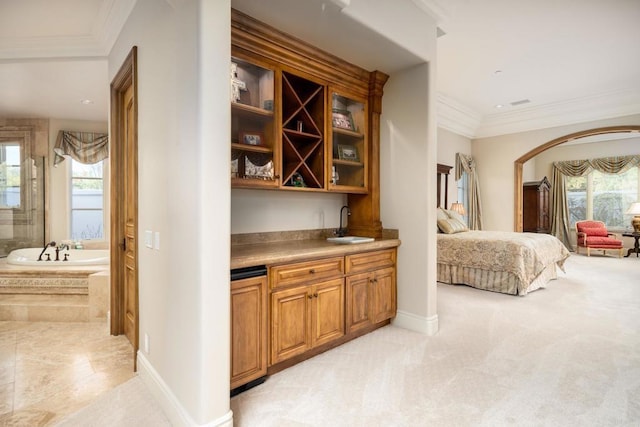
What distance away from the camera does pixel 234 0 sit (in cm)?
218

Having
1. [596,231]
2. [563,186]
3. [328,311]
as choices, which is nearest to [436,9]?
[328,311]

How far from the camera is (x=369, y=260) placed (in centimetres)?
309

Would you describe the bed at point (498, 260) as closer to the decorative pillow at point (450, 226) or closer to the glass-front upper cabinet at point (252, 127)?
the decorative pillow at point (450, 226)

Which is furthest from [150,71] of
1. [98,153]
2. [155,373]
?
[98,153]

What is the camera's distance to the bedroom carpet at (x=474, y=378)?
6.48ft

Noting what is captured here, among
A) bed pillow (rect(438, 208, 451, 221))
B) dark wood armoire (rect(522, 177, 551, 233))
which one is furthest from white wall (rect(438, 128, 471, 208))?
dark wood armoire (rect(522, 177, 551, 233))

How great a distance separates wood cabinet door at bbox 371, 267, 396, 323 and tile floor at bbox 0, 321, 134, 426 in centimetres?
201

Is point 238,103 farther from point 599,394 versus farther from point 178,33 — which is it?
point 599,394

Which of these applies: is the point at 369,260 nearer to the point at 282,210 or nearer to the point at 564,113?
the point at 282,210

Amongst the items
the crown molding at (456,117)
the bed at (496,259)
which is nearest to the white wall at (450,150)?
the crown molding at (456,117)

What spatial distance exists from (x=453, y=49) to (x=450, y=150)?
302cm

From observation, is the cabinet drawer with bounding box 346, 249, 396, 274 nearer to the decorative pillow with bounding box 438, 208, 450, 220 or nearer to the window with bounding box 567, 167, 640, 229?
the decorative pillow with bounding box 438, 208, 450, 220

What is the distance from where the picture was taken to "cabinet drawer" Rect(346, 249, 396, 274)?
114 inches

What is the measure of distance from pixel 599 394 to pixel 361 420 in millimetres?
1565
